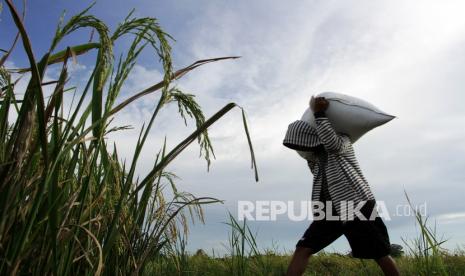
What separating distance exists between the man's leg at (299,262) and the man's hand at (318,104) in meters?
1.17

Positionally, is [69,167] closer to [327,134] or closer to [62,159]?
[62,159]

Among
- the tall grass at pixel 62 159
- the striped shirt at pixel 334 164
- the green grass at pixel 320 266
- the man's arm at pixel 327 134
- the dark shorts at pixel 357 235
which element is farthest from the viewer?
the green grass at pixel 320 266

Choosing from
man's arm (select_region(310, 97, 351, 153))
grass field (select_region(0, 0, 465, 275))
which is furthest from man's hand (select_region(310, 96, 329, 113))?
grass field (select_region(0, 0, 465, 275))

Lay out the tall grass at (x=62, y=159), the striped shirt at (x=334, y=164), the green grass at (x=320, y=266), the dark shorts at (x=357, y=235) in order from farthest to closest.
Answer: the green grass at (x=320, y=266) → the striped shirt at (x=334, y=164) → the dark shorts at (x=357, y=235) → the tall grass at (x=62, y=159)

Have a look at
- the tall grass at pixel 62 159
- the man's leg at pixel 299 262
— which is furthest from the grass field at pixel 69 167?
the man's leg at pixel 299 262

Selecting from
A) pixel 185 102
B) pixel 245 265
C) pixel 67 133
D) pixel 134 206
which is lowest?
pixel 245 265

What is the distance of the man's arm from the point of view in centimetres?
374

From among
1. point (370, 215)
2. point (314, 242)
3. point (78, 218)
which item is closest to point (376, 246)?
point (370, 215)

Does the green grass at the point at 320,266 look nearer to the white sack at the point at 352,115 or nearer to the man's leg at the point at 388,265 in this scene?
the man's leg at the point at 388,265

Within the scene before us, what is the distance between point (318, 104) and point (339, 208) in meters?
0.92

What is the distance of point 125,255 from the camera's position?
1.83 m

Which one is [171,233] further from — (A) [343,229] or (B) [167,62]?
(A) [343,229]

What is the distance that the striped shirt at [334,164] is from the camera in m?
3.64

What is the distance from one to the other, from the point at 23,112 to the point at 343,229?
283 centimetres
